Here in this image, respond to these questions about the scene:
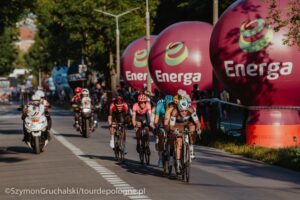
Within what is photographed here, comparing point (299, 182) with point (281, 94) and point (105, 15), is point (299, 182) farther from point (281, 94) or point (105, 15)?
point (105, 15)

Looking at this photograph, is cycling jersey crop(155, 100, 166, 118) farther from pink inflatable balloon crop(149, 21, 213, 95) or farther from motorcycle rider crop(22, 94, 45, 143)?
pink inflatable balloon crop(149, 21, 213, 95)

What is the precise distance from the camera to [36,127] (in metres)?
22.7

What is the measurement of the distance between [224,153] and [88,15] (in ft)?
128

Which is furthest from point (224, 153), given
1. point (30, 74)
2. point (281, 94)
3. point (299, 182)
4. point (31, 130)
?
point (30, 74)

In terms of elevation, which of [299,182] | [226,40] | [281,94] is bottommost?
[299,182]

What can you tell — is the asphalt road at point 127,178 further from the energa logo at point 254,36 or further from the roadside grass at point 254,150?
the energa logo at point 254,36

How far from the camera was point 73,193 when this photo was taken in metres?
13.7

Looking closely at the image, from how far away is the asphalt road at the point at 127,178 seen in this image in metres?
13.6

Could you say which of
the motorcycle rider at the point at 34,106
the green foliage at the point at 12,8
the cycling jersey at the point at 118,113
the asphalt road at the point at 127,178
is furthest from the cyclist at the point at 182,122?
the green foliage at the point at 12,8

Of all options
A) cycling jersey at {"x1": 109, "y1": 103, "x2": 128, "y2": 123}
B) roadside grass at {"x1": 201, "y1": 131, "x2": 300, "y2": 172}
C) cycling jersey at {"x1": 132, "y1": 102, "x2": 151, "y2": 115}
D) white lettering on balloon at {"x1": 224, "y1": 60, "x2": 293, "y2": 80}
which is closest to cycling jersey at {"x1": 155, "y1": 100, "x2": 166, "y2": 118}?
cycling jersey at {"x1": 132, "y1": 102, "x2": 151, "y2": 115}

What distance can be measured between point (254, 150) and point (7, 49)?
97111mm

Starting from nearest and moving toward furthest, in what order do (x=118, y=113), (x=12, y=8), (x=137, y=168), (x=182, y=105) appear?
(x=182, y=105), (x=137, y=168), (x=118, y=113), (x=12, y=8)

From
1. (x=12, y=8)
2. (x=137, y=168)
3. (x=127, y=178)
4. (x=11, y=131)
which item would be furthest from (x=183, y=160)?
(x=12, y=8)

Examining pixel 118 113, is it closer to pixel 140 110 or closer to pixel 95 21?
pixel 140 110
